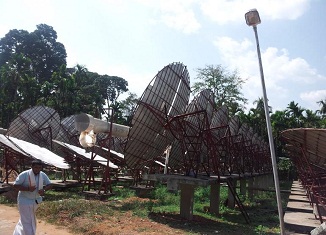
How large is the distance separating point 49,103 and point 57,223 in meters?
36.9

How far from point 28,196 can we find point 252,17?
5.21 m

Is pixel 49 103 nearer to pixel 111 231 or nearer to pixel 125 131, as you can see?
pixel 125 131

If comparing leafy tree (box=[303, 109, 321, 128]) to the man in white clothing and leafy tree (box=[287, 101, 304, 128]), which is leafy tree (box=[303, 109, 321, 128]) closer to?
leafy tree (box=[287, 101, 304, 128])

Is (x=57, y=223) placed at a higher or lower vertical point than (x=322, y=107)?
lower

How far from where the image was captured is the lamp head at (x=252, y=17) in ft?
16.9

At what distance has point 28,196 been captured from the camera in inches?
254

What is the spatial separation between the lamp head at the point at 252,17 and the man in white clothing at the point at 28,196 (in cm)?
463

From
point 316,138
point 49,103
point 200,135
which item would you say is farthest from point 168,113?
point 49,103

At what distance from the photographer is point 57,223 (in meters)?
9.68

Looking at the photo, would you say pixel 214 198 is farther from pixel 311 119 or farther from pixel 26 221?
pixel 311 119

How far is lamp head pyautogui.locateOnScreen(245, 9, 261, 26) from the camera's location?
16.9ft

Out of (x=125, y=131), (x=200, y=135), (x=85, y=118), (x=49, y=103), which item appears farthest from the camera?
(x=49, y=103)

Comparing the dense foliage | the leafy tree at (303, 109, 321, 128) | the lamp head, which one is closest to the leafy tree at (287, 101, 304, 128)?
the leafy tree at (303, 109, 321, 128)

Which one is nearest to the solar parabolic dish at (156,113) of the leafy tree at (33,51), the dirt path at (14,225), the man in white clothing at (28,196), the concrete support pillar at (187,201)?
the concrete support pillar at (187,201)
